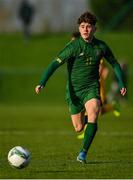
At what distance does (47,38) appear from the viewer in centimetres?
5603

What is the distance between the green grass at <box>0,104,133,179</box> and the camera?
12484 mm

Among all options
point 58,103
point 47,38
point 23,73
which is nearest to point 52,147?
point 58,103

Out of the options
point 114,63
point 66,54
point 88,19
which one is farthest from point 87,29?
point 114,63

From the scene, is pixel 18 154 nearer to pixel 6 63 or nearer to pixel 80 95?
pixel 80 95

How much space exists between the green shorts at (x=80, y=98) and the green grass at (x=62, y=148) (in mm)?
823

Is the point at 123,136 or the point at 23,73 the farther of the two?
the point at 23,73

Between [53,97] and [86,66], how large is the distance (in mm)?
30815

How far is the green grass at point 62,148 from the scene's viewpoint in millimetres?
12484

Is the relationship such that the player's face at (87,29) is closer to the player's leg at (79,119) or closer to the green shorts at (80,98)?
the green shorts at (80,98)

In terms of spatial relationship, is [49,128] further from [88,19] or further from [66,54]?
[88,19]

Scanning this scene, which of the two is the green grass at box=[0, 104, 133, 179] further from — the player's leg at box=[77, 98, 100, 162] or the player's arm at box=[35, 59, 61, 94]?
the player's arm at box=[35, 59, 61, 94]

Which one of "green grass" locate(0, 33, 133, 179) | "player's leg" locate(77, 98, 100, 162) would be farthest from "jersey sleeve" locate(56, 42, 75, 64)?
"green grass" locate(0, 33, 133, 179)

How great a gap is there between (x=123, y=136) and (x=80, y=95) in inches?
245

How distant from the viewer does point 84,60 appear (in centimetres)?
1435
